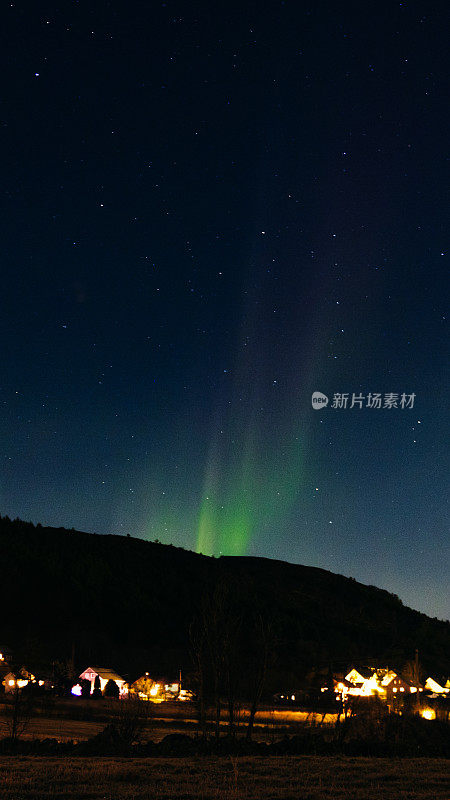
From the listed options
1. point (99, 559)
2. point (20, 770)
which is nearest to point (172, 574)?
point (99, 559)

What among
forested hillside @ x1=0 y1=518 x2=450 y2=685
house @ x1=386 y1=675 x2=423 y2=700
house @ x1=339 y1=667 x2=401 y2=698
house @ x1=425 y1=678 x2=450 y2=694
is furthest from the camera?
forested hillside @ x1=0 y1=518 x2=450 y2=685

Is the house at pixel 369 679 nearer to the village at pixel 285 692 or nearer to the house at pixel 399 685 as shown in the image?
the village at pixel 285 692

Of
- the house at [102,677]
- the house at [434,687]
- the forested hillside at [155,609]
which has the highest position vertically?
the forested hillside at [155,609]

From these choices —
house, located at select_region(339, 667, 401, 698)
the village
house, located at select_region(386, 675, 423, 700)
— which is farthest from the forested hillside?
house, located at select_region(386, 675, 423, 700)

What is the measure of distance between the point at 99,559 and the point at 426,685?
67194mm

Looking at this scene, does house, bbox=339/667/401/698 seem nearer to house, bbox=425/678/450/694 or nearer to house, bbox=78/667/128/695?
house, bbox=425/678/450/694

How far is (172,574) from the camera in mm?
130875

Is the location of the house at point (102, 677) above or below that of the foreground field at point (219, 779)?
below

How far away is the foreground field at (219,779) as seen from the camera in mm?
12273

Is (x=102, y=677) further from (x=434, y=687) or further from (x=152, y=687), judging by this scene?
(x=434, y=687)

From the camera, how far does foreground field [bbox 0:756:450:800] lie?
12273mm

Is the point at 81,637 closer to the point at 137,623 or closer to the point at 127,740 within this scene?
the point at 137,623

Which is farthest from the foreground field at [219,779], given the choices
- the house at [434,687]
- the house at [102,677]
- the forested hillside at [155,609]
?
the house at [434,687]

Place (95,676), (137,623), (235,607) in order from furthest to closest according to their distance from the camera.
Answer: (235,607) < (137,623) < (95,676)
